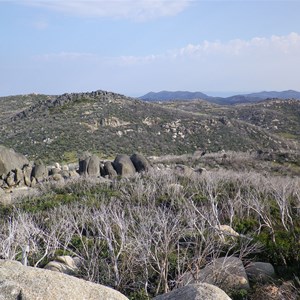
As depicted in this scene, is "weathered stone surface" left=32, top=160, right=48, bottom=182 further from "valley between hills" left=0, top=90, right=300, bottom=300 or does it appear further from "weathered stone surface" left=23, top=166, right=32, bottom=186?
"weathered stone surface" left=23, top=166, right=32, bottom=186

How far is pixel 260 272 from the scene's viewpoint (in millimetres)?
10648

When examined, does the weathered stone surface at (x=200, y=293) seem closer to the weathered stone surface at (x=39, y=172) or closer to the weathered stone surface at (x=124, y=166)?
the weathered stone surface at (x=124, y=166)

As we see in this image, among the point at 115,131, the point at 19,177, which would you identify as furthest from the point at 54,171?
the point at 115,131

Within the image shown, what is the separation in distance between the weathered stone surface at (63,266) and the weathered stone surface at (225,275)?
372 cm

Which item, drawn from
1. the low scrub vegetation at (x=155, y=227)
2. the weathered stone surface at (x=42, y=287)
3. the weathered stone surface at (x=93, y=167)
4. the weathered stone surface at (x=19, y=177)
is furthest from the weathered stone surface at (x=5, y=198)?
the weathered stone surface at (x=42, y=287)

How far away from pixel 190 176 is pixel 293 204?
816 centimetres

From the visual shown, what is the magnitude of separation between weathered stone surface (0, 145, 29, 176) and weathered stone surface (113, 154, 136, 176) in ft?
24.1

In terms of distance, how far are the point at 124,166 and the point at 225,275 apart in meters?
Result: 20.3

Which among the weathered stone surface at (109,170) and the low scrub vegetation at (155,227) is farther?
the weathered stone surface at (109,170)

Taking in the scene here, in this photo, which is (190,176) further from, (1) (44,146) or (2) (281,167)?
(1) (44,146)

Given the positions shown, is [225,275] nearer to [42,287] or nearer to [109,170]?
[42,287]

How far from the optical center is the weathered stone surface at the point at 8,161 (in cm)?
2806

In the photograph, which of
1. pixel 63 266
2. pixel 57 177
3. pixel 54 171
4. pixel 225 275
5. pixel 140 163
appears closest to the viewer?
pixel 225 275

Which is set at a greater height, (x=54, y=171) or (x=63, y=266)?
(x=63, y=266)
